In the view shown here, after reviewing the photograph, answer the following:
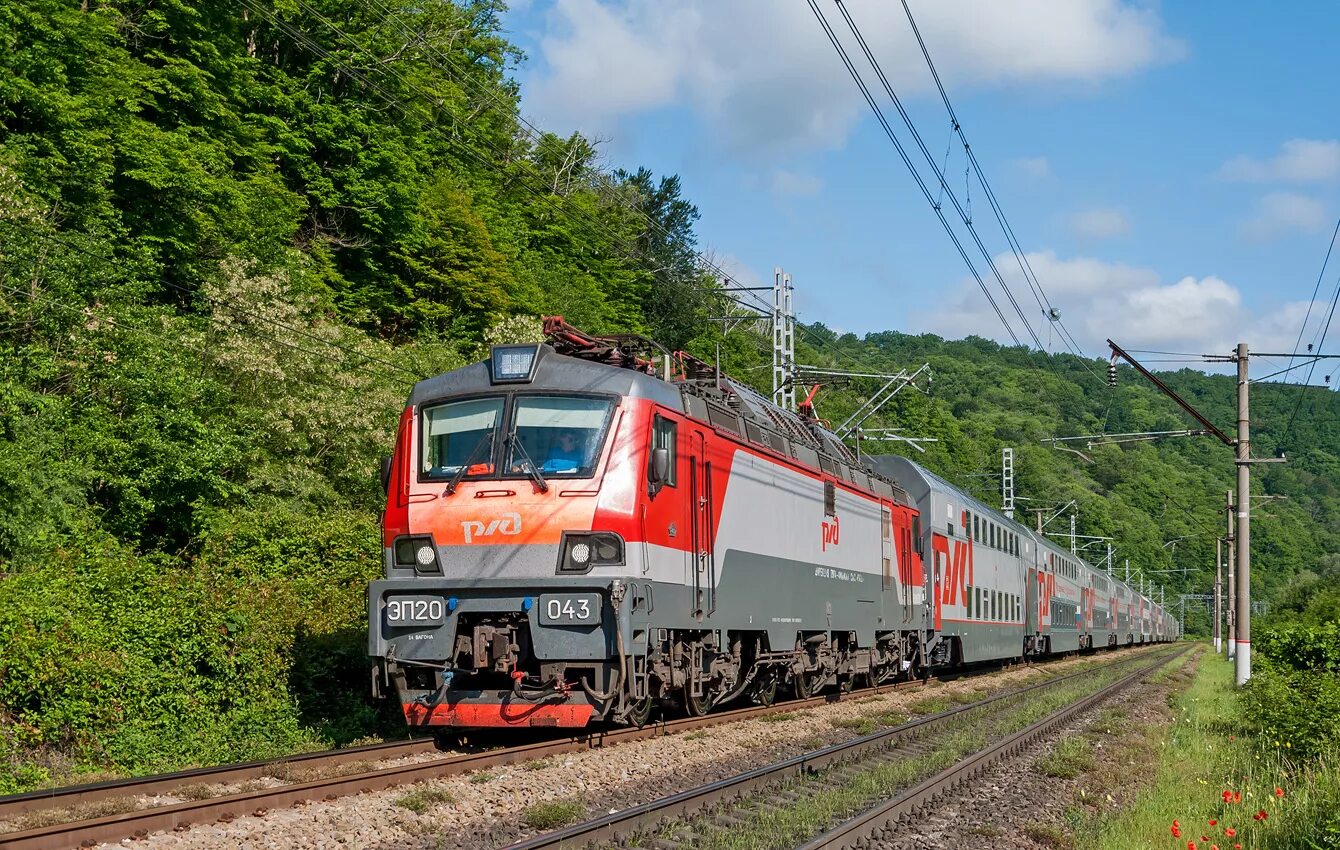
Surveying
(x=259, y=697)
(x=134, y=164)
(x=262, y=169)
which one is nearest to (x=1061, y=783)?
(x=259, y=697)

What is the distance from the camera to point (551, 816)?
9.29m

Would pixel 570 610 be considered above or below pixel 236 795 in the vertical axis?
above

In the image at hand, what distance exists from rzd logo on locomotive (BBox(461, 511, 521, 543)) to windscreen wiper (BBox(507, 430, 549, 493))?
0.37 metres

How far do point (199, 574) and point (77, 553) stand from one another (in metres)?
3.24

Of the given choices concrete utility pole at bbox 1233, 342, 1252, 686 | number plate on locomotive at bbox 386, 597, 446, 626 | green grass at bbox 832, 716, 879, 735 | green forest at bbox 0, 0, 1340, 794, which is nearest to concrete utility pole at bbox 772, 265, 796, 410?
green forest at bbox 0, 0, 1340, 794

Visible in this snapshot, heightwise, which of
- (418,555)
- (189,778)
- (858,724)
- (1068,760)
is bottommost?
(858,724)

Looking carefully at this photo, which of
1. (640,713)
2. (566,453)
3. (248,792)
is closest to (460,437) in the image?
(566,453)

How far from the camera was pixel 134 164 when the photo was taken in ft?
108

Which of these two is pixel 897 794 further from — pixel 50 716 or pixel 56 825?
pixel 50 716

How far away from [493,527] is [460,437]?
1171 mm

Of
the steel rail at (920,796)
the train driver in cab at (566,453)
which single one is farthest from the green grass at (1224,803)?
the train driver in cab at (566,453)

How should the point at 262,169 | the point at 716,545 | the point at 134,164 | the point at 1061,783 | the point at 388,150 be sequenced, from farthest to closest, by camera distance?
the point at 388,150
the point at 262,169
the point at 134,164
the point at 716,545
the point at 1061,783

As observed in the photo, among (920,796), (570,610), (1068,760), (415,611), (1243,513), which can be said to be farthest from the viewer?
(1243,513)

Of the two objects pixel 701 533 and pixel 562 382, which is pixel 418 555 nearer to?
pixel 562 382
